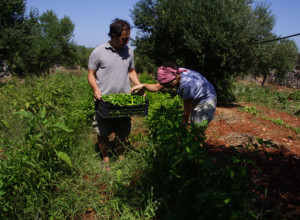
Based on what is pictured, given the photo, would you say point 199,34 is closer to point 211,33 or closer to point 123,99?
point 211,33

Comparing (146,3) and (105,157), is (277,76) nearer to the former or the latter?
(146,3)

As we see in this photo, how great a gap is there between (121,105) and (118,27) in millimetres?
1010

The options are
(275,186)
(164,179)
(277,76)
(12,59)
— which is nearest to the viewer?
(164,179)

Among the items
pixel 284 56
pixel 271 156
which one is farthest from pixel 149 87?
pixel 284 56

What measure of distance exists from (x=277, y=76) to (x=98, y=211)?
86.2 ft

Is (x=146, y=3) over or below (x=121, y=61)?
over

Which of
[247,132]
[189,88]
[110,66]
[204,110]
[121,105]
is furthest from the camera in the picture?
[247,132]

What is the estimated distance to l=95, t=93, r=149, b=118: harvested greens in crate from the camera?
2.72 meters

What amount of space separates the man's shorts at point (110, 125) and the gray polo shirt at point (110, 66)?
43cm

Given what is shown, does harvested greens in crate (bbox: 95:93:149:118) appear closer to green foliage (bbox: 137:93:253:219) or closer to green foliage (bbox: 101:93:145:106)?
green foliage (bbox: 101:93:145:106)

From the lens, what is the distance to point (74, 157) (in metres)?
3.16

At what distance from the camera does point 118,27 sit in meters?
2.81

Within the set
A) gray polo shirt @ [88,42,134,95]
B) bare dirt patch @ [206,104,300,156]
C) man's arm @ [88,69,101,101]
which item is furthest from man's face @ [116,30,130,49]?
bare dirt patch @ [206,104,300,156]

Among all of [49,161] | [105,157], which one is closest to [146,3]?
[105,157]
